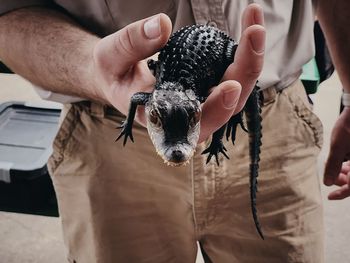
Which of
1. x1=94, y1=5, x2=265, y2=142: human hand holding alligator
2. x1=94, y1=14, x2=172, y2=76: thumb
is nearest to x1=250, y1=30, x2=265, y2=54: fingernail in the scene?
x1=94, y1=5, x2=265, y2=142: human hand holding alligator

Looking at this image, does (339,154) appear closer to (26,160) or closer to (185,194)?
(185,194)

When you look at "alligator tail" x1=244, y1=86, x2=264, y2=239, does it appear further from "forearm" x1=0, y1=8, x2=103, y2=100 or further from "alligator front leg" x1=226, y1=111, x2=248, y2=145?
"forearm" x1=0, y1=8, x2=103, y2=100

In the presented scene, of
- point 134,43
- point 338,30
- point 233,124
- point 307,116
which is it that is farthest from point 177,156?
point 338,30

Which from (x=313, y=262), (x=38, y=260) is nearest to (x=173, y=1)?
(x=313, y=262)

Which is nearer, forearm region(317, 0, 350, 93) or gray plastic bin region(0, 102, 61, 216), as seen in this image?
forearm region(317, 0, 350, 93)

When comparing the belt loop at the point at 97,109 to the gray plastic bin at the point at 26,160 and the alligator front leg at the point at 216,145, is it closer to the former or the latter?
the alligator front leg at the point at 216,145

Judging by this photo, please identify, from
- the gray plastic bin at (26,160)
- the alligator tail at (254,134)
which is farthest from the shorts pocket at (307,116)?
the gray plastic bin at (26,160)

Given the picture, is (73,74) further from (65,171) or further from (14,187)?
(14,187)
